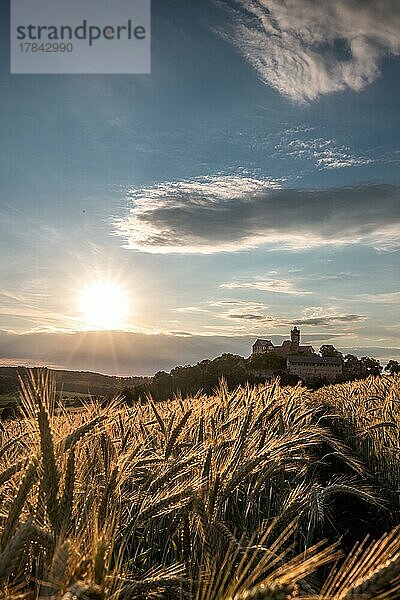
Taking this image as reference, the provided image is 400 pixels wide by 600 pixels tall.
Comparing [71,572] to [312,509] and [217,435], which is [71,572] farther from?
[217,435]

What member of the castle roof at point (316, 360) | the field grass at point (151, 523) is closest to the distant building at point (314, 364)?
the castle roof at point (316, 360)

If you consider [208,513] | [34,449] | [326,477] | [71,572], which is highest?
[34,449]

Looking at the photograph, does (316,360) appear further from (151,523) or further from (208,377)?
(151,523)

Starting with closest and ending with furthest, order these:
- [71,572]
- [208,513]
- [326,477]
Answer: [71,572] < [208,513] < [326,477]

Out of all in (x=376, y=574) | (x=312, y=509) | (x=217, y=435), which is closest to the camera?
(x=376, y=574)

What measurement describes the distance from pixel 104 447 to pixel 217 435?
1249mm

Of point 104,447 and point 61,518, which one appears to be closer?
point 61,518

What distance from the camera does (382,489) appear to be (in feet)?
20.5

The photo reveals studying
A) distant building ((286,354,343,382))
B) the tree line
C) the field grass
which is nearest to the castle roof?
distant building ((286,354,343,382))

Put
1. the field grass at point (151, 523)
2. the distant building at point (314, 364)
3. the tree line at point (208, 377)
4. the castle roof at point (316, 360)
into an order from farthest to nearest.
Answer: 1. the castle roof at point (316, 360)
2. the distant building at point (314, 364)
3. the tree line at point (208, 377)
4. the field grass at point (151, 523)

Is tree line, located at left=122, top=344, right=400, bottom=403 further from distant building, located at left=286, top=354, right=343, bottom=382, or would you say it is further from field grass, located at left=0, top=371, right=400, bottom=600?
distant building, located at left=286, top=354, right=343, bottom=382

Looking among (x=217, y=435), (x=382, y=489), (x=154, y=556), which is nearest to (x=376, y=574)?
(x=154, y=556)

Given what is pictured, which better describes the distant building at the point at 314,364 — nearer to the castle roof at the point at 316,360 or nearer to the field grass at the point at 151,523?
the castle roof at the point at 316,360

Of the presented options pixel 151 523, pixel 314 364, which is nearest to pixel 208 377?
pixel 151 523
